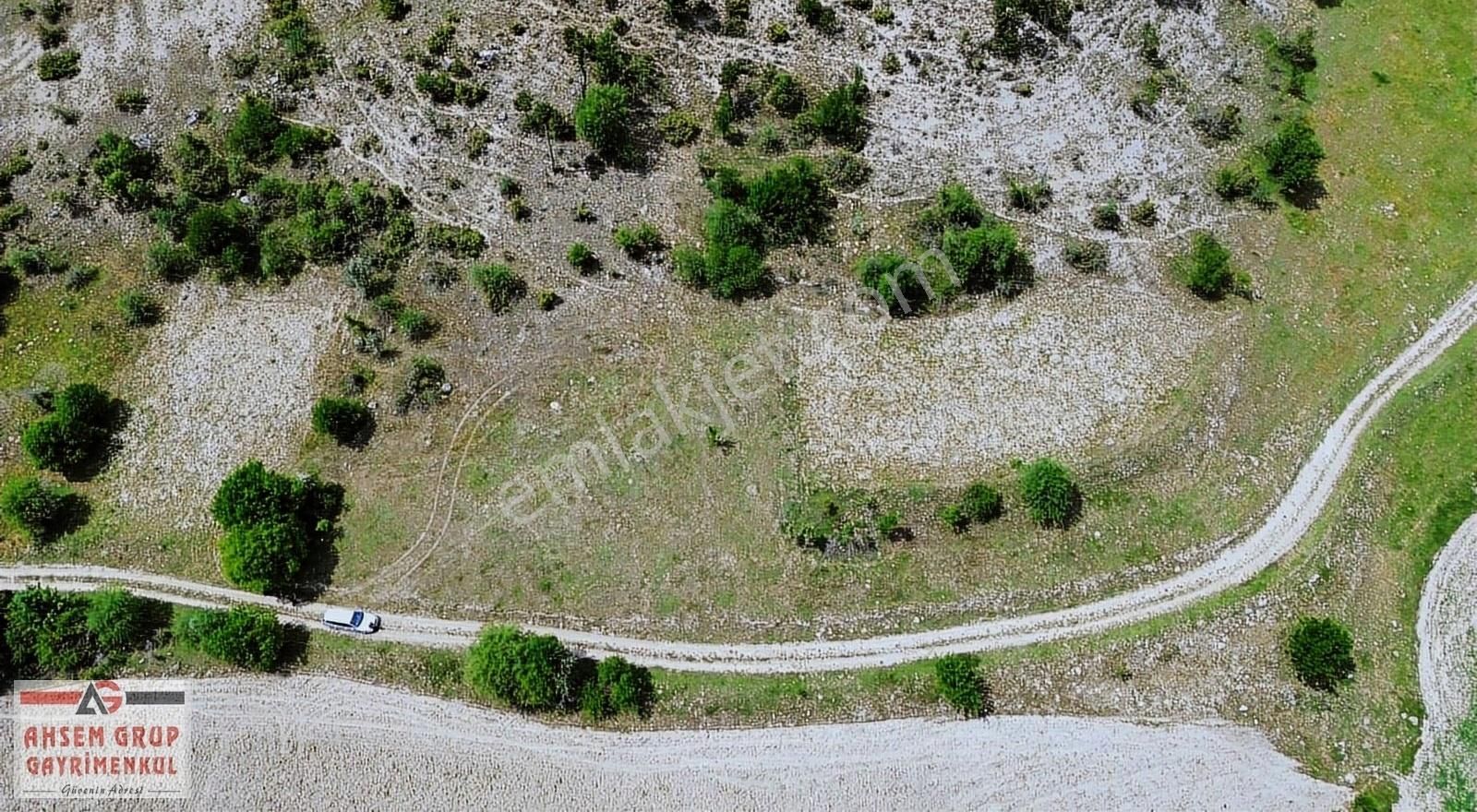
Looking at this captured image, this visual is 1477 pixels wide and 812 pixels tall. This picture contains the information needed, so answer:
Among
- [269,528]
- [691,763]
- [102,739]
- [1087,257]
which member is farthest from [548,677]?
[1087,257]

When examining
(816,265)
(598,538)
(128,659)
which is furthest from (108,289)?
(816,265)

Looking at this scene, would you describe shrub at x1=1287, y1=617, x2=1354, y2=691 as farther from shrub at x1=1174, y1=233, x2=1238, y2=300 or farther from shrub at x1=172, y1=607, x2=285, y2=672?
shrub at x1=172, y1=607, x2=285, y2=672

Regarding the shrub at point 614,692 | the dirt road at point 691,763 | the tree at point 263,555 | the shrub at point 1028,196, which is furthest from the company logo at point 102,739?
the shrub at point 1028,196

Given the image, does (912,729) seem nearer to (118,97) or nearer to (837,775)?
(837,775)

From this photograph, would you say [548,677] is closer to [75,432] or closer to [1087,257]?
[75,432]

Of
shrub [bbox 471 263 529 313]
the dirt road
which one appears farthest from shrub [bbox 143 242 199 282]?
the dirt road
